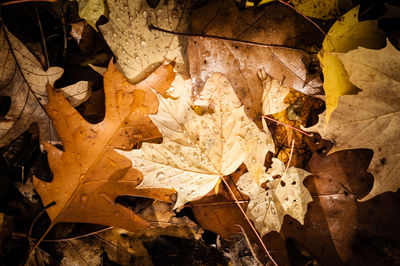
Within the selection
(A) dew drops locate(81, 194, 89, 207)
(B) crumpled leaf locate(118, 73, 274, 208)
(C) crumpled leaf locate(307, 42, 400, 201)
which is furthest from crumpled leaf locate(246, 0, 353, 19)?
(A) dew drops locate(81, 194, 89, 207)

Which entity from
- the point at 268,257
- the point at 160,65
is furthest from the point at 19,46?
the point at 268,257

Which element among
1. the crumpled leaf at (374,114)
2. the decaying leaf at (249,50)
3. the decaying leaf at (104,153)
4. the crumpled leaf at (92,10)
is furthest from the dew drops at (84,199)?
the crumpled leaf at (374,114)

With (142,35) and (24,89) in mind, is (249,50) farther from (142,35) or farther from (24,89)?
(24,89)

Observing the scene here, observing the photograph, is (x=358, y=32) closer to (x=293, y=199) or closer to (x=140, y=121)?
(x=293, y=199)

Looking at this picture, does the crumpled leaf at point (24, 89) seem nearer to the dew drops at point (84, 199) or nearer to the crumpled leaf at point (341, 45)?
the dew drops at point (84, 199)

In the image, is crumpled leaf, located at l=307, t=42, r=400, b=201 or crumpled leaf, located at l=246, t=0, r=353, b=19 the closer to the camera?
crumpled leaf, located at l=307, t=42, r=400, b=201

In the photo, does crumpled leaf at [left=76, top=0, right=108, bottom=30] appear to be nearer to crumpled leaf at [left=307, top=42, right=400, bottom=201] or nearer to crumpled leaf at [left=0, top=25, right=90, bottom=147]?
crumpled leaf at [left=0, top=25, right=90, bottom=147]

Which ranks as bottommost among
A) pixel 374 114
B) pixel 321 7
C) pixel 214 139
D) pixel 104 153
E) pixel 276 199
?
pixel 276 199

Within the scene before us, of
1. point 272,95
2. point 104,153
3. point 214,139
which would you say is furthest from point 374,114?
point 104,153

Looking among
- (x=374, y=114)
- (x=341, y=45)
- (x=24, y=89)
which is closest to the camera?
(x=374, y=114)
